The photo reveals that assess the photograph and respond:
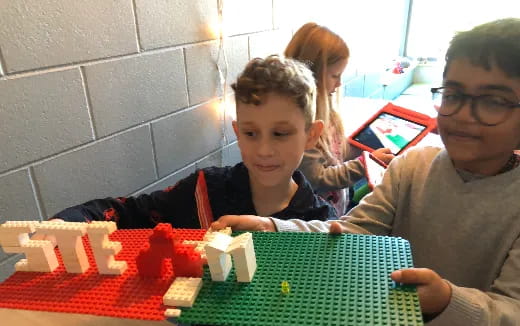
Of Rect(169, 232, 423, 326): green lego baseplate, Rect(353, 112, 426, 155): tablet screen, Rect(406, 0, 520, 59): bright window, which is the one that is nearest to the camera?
Rect(169, 232, 423, 326): green lego baseplate

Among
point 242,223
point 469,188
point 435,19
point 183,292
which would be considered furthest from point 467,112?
point 435,19

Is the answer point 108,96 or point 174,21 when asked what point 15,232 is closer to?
point 108,96

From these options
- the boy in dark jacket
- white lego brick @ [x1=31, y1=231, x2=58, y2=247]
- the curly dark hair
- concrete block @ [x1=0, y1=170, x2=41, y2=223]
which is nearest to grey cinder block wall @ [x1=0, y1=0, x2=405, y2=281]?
concrete block @ [x1=0, y1=170, x2=41, y2=223]

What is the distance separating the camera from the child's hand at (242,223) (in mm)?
676

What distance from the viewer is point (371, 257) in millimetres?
562

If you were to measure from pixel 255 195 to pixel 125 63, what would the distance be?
552mm

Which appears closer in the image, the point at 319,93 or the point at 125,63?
the point at 125,63

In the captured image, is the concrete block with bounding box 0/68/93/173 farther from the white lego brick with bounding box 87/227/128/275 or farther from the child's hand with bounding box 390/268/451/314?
the child's hand with bounding box 390/268/451/314

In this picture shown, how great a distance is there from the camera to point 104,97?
3.77 ft

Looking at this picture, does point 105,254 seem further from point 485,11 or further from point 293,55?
point 485,11

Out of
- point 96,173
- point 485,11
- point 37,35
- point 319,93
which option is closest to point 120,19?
point 37,35

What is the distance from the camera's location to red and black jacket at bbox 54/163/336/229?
3.28 ft

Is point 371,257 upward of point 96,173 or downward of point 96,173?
upward

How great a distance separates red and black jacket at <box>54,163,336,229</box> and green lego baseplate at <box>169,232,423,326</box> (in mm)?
391
